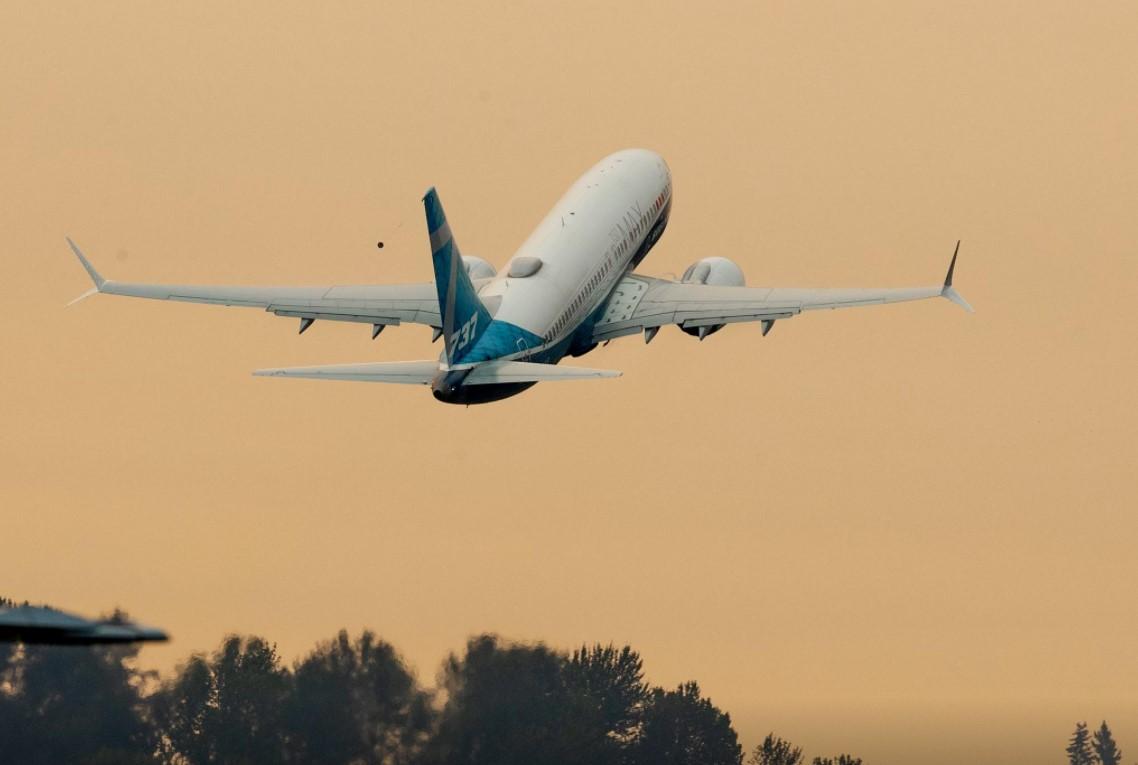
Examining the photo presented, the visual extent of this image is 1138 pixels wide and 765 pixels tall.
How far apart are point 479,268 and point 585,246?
4788 millimetres

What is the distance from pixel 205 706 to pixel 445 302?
15.4 meters

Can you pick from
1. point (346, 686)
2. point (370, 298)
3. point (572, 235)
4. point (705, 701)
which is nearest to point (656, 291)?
point (572, 235)

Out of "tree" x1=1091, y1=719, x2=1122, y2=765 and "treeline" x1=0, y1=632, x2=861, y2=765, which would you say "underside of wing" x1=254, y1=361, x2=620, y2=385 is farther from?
"tree" x1=1091, y1=719, x2=1122, y2=765

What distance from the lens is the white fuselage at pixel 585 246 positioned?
247 feet

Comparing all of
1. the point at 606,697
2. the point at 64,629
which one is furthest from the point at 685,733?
the point at 64,629

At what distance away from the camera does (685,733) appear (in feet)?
234

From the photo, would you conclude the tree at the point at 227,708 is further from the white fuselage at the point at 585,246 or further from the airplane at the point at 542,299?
the white fuselage at the point at 585,246

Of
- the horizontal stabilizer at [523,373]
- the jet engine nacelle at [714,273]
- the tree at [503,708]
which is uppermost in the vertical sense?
the jet engine nacelle at [714,273]

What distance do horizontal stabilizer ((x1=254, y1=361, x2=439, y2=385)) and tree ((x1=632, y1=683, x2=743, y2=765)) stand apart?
1380 centimetres

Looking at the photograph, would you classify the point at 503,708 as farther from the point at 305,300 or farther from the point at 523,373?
the point at 305,300

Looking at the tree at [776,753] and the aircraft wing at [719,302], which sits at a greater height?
the aircraft wing at [719,302]

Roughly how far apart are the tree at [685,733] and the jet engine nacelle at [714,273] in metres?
19.8

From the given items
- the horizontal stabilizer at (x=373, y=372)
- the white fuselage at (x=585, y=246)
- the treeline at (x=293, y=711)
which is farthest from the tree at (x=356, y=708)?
the white fuselage at (x=585, y=246)

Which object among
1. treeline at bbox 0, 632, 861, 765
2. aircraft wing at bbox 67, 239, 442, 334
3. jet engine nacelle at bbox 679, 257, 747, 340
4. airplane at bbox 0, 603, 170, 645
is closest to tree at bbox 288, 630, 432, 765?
treeline at bbox 0, 632, 861, 765
